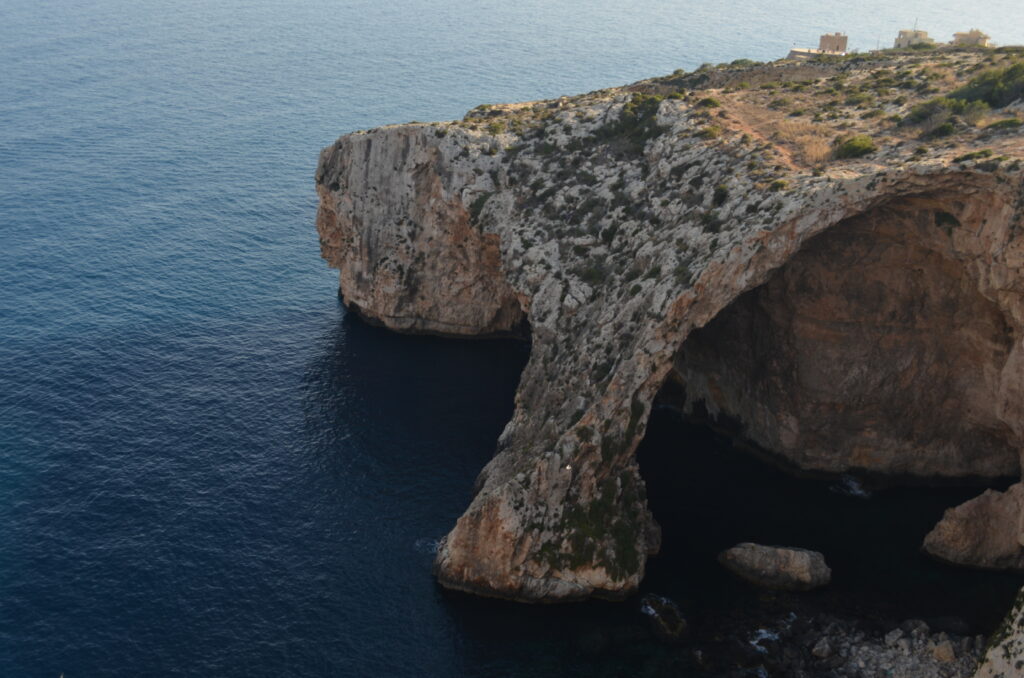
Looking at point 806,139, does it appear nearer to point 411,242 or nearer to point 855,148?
point 855,148

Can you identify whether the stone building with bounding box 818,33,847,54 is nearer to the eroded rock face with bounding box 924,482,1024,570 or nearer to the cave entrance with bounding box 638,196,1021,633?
the cave entrance with bounding box 638,196,1021,633

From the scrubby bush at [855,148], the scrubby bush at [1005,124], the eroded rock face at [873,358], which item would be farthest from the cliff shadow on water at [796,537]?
the scrubby bush at [1005,124]

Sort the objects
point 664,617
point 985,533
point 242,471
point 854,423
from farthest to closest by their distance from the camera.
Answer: point 854,423, point 242,471, point 985,533, point 664,617

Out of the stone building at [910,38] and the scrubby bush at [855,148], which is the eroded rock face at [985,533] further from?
the stone building at [910,38]

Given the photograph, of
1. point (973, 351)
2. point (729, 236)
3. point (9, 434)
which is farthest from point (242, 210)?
point (973, 351)

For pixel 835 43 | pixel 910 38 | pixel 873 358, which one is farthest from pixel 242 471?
pixel 910 38

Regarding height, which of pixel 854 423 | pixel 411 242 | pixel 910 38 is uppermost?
pixel 910 38

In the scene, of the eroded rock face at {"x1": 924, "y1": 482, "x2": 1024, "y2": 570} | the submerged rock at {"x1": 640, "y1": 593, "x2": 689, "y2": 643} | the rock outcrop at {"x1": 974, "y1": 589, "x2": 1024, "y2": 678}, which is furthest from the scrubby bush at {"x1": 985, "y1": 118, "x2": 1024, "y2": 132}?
the submerged rock at {"x1": 640, "y1": 593, "x2": 689, "y2": 643}
